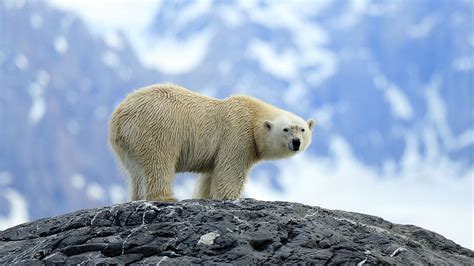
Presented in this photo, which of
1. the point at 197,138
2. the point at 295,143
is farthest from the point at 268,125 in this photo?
the point at 197,138

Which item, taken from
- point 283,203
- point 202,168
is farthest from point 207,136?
point 283,203

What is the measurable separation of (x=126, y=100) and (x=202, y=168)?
2119mm

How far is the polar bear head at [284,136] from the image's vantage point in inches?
596

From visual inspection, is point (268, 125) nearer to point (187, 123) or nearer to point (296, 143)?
point (296, 143)

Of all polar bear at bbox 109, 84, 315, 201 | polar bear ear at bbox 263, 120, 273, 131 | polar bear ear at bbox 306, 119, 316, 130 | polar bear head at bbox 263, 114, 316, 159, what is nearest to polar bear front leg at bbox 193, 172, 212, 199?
polar bear at bbox 109, 84, 315, 201

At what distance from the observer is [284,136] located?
15.2 metres

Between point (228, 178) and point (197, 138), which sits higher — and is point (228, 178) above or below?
below

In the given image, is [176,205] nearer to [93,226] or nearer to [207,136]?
[93,226]

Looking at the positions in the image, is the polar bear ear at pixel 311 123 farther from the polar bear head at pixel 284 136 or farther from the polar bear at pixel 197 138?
the polar bear head at pixel 284 136

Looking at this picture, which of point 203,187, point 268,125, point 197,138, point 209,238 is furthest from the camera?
point 203,187

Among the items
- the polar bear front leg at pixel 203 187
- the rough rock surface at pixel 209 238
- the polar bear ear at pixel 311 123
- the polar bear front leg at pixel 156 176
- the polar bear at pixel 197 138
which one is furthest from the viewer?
the polar bear ear at pixel 311 123

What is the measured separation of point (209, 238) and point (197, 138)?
5.23 m

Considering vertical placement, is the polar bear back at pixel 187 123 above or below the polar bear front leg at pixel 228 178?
above

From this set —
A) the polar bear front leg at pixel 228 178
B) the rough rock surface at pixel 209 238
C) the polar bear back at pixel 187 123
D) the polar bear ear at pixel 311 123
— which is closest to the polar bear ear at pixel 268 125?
the polar bear back at pixel 187 123
